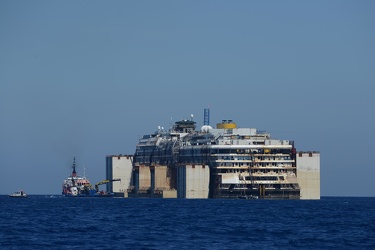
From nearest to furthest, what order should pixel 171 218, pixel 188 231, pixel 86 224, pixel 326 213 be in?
pixel 188 231
pixel 86 224
pixel 171 218
pixel 326 213

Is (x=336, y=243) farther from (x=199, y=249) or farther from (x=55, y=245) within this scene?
(x=55, y=245)

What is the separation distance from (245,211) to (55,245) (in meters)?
65.0

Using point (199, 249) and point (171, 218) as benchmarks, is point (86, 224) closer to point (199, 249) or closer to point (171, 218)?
Result: point (171, 218)

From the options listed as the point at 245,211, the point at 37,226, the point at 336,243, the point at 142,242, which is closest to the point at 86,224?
the point at 37,226

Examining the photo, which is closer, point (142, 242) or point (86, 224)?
point (142, 242)

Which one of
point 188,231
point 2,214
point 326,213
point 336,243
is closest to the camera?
point 336,243

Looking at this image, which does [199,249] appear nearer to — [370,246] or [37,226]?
[370,246]

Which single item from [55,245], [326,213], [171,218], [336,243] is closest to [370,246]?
[336,243]

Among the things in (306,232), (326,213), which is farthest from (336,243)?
(326,213)

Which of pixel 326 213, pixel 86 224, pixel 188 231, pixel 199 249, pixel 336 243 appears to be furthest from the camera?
pixel 326 213

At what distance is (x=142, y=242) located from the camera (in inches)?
3814

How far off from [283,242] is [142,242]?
39.4ft

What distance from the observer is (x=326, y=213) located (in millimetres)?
154000

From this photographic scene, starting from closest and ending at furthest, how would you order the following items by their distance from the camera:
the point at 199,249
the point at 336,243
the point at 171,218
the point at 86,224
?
the point at 199,249 → the point at 336,243 → the point at 86,224 → the point at 171,218
